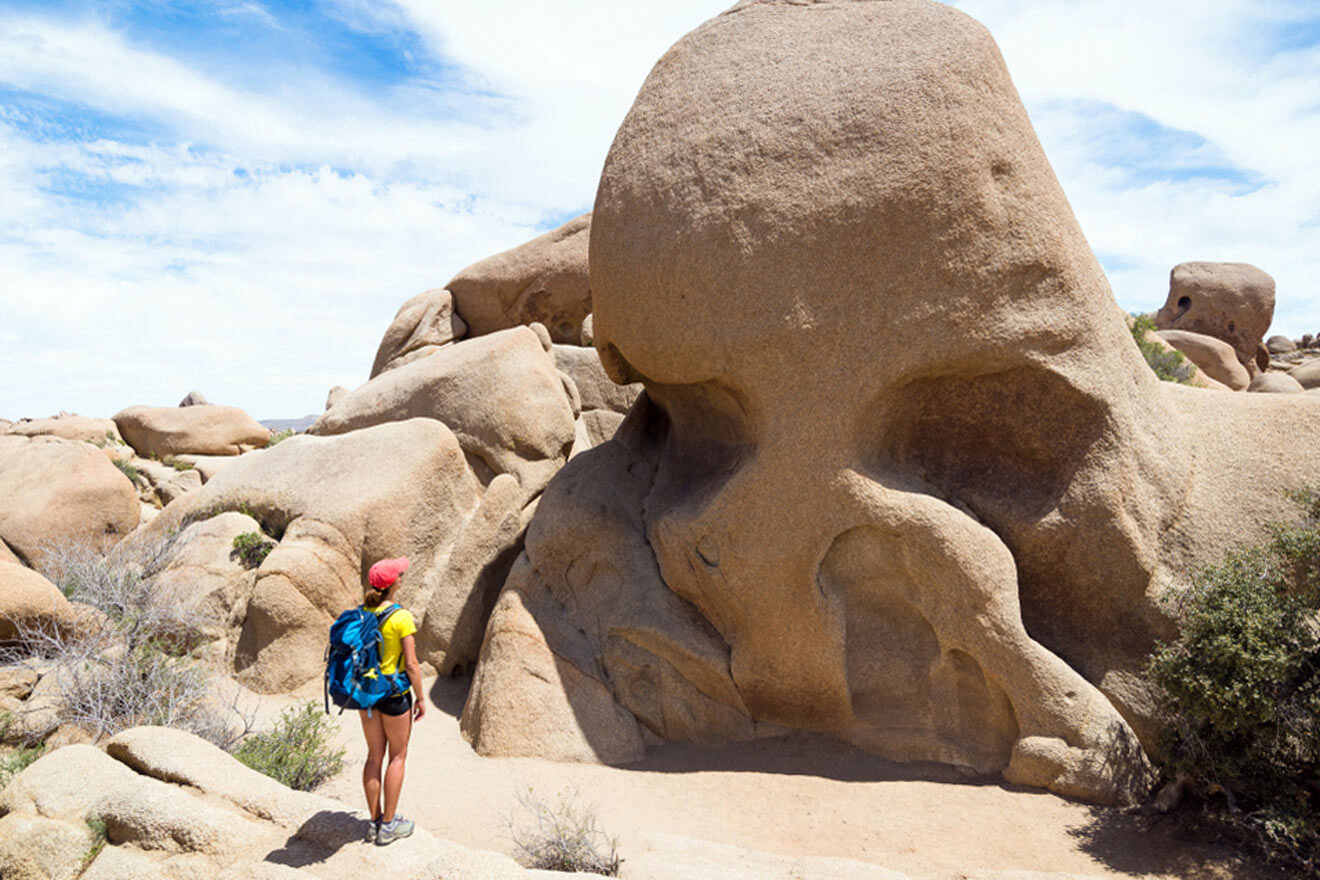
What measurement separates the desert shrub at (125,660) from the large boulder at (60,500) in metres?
2.40

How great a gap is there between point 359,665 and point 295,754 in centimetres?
199

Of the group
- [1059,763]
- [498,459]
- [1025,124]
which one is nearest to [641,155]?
[1025,124]

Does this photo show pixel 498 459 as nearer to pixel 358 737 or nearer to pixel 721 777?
Answer: pixel 358 737

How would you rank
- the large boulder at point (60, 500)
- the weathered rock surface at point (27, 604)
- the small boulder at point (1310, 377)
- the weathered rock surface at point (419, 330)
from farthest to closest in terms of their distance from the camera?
the small boulder at point (1310, 377), the weathered rock surface at point (419, 330), the large boulder at point (60, 500), the weathered rock surface at point (27, 604)

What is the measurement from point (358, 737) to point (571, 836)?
269 centimetres

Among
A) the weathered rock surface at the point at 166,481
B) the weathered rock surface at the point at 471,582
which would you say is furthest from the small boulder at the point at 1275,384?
the weathered rock surface at the point at 166,481

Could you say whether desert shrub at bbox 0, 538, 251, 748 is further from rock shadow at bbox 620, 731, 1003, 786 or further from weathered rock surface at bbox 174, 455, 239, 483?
weathered rock surface at bbox 174, 455, 239, 483

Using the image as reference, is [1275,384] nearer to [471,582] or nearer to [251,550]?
[471,582]

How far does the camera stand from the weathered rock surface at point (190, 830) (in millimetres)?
3859

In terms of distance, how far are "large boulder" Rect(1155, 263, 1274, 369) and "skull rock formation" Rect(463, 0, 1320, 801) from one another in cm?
1980

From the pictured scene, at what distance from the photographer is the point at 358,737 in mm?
6688

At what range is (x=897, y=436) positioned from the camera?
6.62m

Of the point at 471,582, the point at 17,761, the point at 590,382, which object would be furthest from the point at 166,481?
the point at 17,761

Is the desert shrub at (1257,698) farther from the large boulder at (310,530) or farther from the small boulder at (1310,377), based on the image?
the small boulder at (1310,377)
